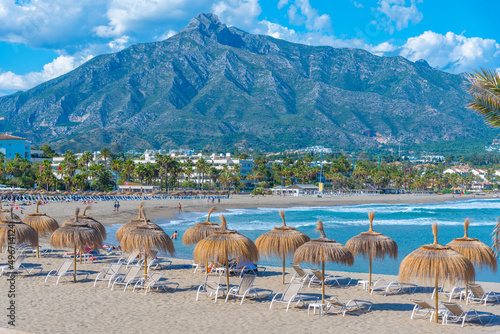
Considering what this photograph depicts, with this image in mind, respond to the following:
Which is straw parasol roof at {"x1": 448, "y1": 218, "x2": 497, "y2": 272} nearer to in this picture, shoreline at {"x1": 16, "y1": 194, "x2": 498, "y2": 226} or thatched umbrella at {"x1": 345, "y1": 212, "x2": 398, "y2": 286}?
thatched umbrella at {"x1": 345, "y1": 212, "x2": 398, "y2": 286}

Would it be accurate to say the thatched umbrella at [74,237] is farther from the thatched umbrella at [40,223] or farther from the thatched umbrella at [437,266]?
the thatched umbrella at [437,266]

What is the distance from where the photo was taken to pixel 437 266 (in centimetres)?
912

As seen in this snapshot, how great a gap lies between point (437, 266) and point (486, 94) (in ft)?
11.3

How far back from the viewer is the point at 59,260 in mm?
16766

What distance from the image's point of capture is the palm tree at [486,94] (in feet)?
23.4

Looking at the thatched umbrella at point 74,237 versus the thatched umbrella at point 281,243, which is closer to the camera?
the thatched umbrella at point 281,243

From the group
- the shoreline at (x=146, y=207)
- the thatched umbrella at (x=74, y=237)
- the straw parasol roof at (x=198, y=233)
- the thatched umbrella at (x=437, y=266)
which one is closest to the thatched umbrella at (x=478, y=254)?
the thatched umbrella at (x=437, y=266)

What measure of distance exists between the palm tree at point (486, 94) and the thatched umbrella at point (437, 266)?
2.54m

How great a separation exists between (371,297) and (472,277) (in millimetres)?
3234

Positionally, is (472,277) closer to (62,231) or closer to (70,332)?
(70,332)

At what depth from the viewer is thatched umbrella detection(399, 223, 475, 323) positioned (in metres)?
9.10

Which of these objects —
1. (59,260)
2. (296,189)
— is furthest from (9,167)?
(59,260)

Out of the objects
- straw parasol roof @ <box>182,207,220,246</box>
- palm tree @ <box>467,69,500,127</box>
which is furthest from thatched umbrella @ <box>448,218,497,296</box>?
straw parasol roof @ <box>182,207,220,246</box>

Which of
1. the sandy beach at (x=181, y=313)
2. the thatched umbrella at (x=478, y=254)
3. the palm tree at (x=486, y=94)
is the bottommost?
the sandy beach at (x=181, y=313)
